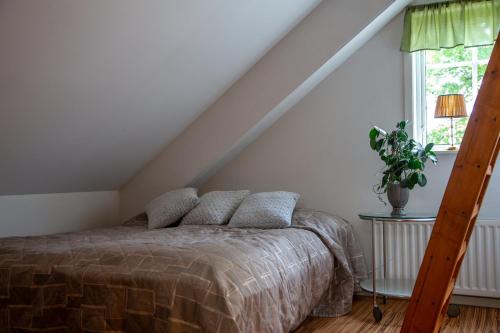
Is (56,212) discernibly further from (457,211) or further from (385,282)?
(457,211)

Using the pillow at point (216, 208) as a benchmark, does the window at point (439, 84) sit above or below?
above

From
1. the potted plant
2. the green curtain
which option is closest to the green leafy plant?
the potted plant

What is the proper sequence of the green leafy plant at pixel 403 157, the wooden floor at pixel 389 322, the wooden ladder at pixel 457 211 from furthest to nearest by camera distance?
1. the green leafy plant at pixel 403 157
2. the wooden floor at pixel 389 322
3. the wooden ladder at pixel 457 211

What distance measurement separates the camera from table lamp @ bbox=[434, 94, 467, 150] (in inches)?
129

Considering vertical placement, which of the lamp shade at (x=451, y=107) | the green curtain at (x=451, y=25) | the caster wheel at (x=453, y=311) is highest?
the green curtain at (x=451, y=25)

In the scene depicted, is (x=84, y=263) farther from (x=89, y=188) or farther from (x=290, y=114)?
(x=290, y=114)

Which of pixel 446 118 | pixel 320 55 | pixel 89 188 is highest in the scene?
pixel 320 55

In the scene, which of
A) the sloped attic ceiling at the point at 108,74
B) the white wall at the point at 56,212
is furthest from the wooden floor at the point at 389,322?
the white wall at the point at 56,212

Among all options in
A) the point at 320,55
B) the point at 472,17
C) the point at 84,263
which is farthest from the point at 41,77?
the point at 472,17

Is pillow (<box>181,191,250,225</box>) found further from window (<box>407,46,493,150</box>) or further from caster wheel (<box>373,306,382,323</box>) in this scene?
window (<box>407,46,493,150</box>)

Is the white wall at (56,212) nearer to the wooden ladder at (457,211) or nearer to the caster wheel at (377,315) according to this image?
the caster wheel at (377,315)

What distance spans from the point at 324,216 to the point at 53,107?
6.21ft

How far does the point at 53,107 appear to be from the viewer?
2809mm

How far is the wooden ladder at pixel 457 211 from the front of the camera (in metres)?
1.42
